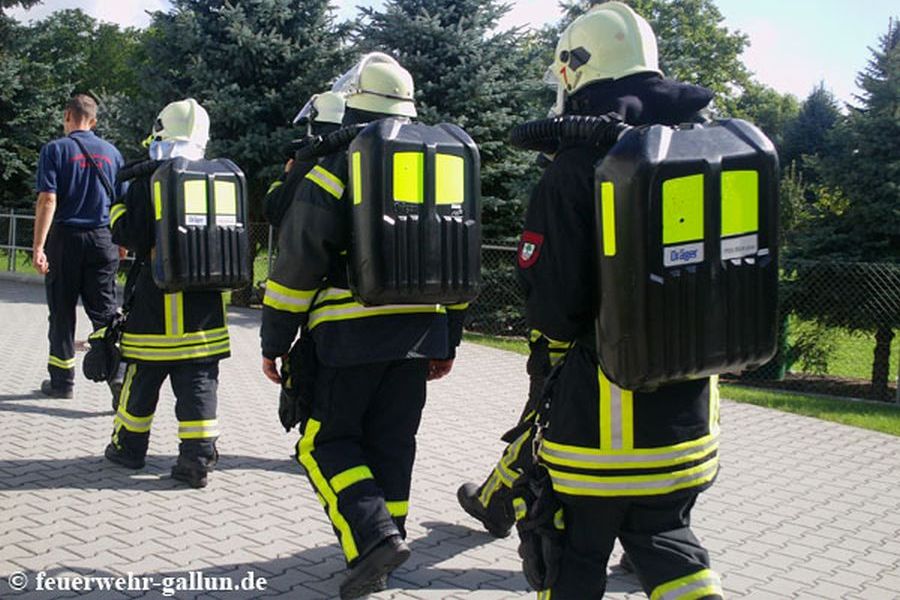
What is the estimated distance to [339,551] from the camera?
14.8 ft

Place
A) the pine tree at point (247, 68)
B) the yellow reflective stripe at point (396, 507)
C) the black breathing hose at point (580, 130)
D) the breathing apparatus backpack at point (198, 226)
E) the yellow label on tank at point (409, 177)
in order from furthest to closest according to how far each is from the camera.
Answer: the pine tree at point (247, 68) → the breathing apparatus backpack at point (198, 226) → the yellow reflective stripe at point (396, 507) → the yellow label on tank at point (409, 177) → the black breathing hose at point (580, 130)

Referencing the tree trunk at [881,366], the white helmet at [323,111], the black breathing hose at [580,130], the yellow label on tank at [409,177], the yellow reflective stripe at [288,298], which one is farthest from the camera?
the tree trunk at [881,366]

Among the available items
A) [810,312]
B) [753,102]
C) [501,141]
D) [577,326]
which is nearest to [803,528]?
[577,326]

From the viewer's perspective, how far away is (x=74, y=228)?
7195mm

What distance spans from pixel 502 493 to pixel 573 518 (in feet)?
5.38

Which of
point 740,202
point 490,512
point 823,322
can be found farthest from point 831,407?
point 740,202

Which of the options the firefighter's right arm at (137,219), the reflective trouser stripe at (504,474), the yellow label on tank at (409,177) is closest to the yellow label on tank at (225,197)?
the firefighter's right arm at (137,219)

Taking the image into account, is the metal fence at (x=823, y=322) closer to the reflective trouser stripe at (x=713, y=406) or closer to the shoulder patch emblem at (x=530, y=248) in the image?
the reflective trouser stripe at (x=713, y=406)

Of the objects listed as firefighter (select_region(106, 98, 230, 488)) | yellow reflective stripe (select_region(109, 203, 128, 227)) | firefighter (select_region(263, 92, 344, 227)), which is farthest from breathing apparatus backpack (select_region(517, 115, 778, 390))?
yellow reflective stripe (select_region(109, 203, 128, 227))

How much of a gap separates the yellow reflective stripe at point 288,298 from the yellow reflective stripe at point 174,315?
166cm

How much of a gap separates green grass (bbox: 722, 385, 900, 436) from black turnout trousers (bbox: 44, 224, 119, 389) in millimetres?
5445

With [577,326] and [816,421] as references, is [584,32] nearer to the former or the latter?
[577,326]

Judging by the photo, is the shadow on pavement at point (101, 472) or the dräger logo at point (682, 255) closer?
the dräger logo at point (682, 255)

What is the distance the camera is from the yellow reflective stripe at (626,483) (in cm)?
285
